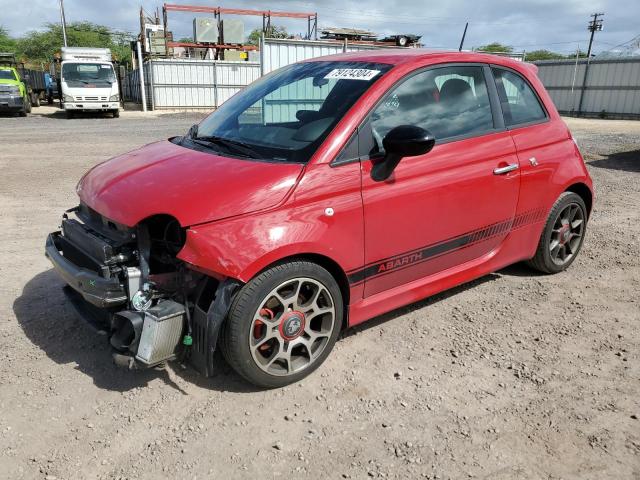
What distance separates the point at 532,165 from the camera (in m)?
4.03

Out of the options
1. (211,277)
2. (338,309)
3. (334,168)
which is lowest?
(338,309)

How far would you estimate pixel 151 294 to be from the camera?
2.85 metres

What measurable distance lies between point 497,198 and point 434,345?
3.84ft

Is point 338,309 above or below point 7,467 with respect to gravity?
above

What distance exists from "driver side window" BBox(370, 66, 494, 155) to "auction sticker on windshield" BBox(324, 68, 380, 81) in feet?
0.63

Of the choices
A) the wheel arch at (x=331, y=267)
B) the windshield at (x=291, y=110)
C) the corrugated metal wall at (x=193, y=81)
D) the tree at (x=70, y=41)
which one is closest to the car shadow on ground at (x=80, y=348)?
the wheel arch at (x=331, y=267)

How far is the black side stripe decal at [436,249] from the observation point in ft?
10.6

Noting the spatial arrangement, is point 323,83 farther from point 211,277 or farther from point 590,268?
point 590,268

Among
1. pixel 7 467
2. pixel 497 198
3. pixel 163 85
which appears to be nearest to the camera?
pixel 7 467

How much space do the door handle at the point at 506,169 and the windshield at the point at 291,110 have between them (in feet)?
3.59

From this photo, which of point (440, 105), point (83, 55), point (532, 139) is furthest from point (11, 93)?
point (532, 139)

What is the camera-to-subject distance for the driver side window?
3.28m

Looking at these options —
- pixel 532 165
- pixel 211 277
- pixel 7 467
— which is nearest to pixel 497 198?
pixel 532 165

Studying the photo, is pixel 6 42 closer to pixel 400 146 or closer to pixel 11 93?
pixel 11 93
